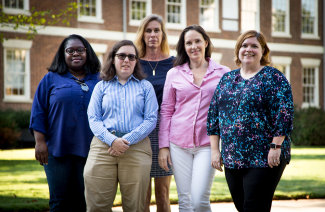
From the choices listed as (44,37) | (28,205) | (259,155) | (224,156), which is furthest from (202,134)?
(44,37)

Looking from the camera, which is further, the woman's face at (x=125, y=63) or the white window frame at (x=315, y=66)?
the white window frame at (x=315, y=66)

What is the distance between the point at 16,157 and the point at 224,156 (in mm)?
9726

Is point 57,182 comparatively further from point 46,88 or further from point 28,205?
point 28,205

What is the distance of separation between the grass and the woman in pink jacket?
2.36m

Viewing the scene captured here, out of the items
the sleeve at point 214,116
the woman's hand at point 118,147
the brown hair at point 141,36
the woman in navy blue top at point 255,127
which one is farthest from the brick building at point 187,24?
the woman in navy blue top at point 255,127

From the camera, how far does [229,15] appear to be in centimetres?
1930

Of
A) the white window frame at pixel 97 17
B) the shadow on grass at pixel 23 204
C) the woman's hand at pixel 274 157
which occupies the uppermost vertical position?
the white window frame at pixel 97 17

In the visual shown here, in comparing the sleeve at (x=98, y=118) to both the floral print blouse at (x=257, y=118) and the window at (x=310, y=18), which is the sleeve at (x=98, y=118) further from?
the window at (x=310, y=18)

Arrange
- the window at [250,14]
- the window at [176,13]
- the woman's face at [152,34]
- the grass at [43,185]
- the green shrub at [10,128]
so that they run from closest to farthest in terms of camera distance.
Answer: the woman's face at [152,34]
the grass at [43,185]
the green shrub at [10,128]
the window at [176,13]
the window at [250,14]

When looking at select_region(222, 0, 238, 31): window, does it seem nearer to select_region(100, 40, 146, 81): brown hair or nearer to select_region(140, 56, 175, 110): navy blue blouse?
select_region(140, 56, 175, 110): navy blue blouse

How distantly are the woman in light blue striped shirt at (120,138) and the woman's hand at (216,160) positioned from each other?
0.62m

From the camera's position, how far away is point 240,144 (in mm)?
3131

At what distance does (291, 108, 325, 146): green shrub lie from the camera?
1648cm

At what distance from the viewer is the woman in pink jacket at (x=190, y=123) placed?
3.52 metres
